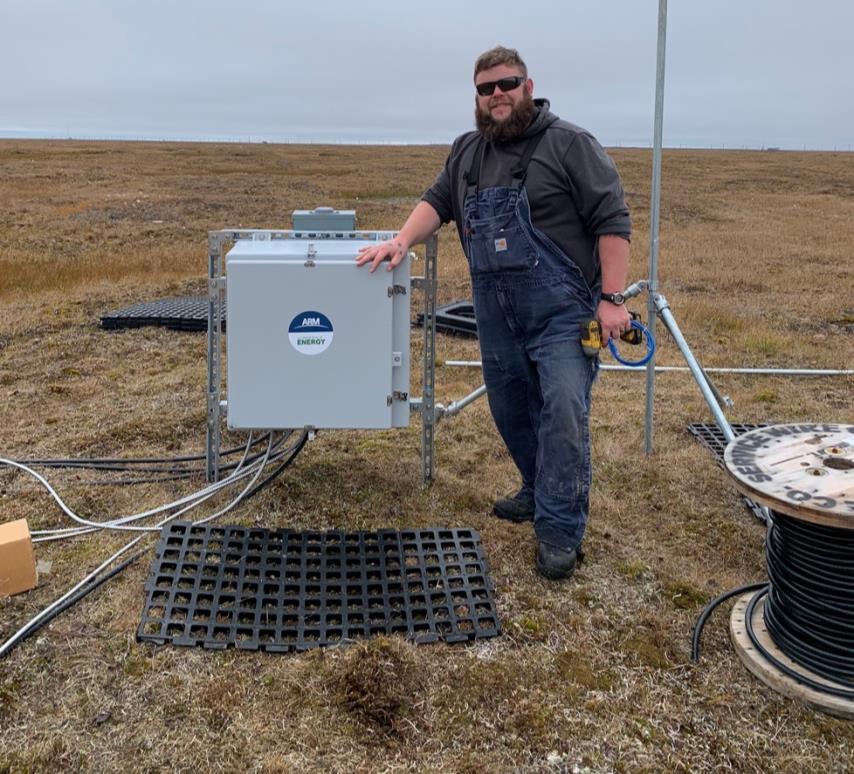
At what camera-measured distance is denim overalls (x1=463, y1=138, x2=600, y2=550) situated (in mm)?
3293

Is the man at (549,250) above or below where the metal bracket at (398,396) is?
above

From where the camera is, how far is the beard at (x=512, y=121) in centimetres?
327

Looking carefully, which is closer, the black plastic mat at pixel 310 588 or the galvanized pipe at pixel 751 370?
the black plastic mat at pixel 310 588

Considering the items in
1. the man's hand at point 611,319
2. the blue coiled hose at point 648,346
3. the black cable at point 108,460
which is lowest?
the black cable at point 108,460

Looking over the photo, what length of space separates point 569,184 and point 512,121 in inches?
13.8

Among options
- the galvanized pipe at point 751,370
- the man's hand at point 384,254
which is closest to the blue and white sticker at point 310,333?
the man's hand at point 384,254

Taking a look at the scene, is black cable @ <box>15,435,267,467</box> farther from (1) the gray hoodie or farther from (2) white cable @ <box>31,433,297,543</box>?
(1) the gray hoodie

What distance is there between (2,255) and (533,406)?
11130mm

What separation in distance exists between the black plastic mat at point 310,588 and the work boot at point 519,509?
30 cm

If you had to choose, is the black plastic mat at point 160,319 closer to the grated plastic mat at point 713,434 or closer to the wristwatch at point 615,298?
the grated plastic mat at point 713,434

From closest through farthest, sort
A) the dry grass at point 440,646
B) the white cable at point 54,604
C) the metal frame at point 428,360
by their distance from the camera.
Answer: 1. the dry grass at point 440,646
2. the white cable at point 54,604
3. the metal frame at point 428,360

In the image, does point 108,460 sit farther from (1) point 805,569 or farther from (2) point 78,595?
(1) point 805,569

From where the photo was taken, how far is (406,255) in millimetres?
3738

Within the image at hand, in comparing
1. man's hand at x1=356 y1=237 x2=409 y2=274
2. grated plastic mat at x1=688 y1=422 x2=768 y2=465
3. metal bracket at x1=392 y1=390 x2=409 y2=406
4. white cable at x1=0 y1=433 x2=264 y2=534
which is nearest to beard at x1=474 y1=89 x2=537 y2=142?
man's hand at x1=356 y1=237 x2=409 y2=274
